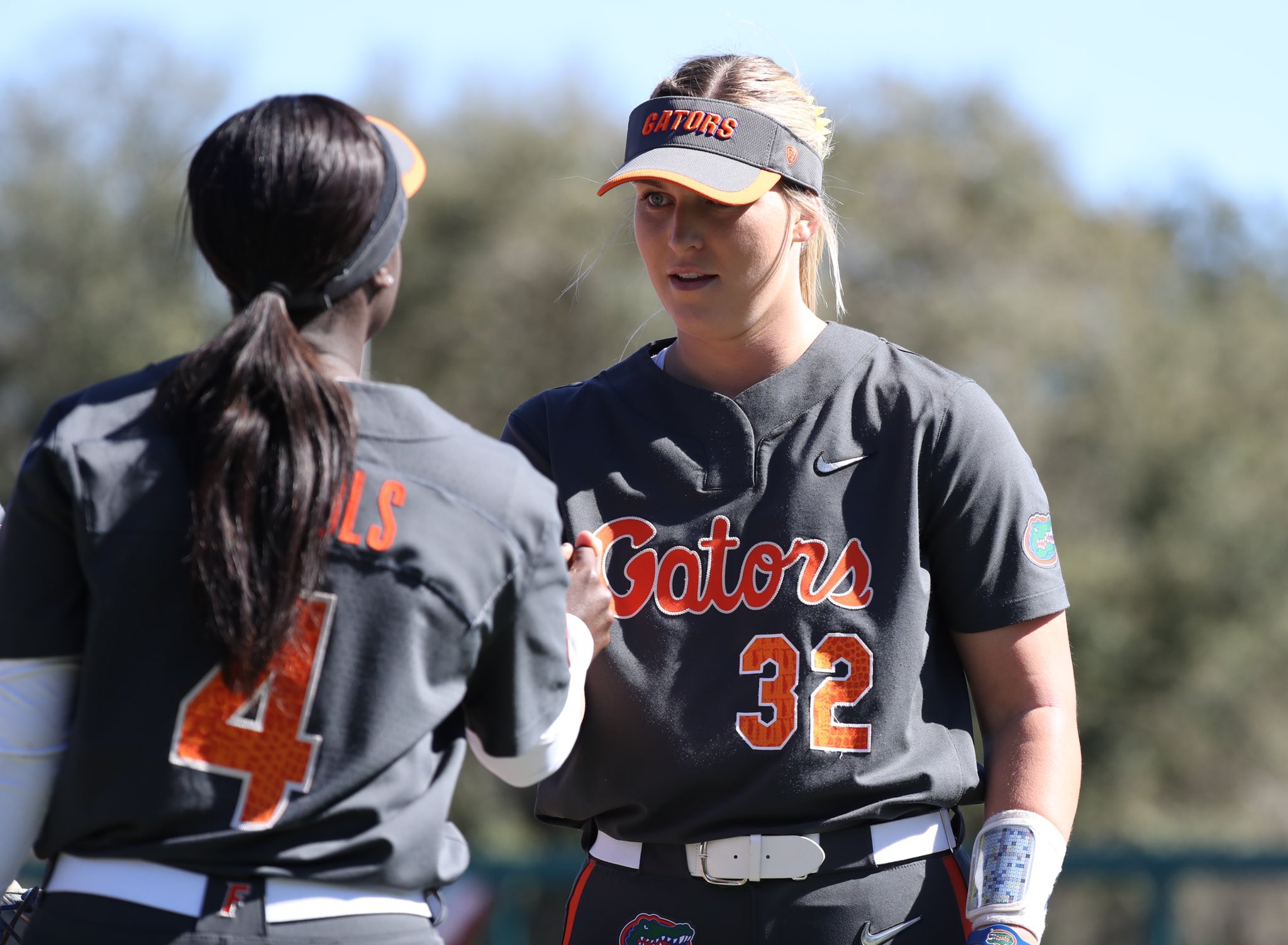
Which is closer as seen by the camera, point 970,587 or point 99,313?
point 970,587

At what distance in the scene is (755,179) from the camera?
241cm

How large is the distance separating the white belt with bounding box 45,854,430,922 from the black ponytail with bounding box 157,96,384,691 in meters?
0.23

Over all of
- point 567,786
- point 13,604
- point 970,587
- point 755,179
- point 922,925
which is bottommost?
point 922,925

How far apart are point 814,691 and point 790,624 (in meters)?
0.11

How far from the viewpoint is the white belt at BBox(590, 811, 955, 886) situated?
7.23ft

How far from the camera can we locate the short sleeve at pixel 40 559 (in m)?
1.63

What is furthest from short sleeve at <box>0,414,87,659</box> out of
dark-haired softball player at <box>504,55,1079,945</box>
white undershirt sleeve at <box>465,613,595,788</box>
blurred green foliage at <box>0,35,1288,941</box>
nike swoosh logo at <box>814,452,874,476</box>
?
blurred green foliage at <box>0,35,1288,941</box>

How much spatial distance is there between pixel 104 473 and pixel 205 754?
1.11ft

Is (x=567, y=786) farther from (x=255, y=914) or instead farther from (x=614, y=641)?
(x=255, y=914)

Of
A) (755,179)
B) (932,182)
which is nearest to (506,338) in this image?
(932,182)

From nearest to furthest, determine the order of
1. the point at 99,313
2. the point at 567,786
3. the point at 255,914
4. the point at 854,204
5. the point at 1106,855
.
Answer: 1. the point at 255,914
2. the point at 567,786
3. the point at 1106,855
4. the point at 99,313
5. the point at 854,204

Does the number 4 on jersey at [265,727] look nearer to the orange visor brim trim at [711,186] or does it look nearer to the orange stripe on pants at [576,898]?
the orange stripe on pants at [576,898]

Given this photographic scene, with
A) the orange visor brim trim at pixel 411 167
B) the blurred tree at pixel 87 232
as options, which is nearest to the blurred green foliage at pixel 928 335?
the blurred tree at pixel 87 232

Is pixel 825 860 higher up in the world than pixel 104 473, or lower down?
lower down
